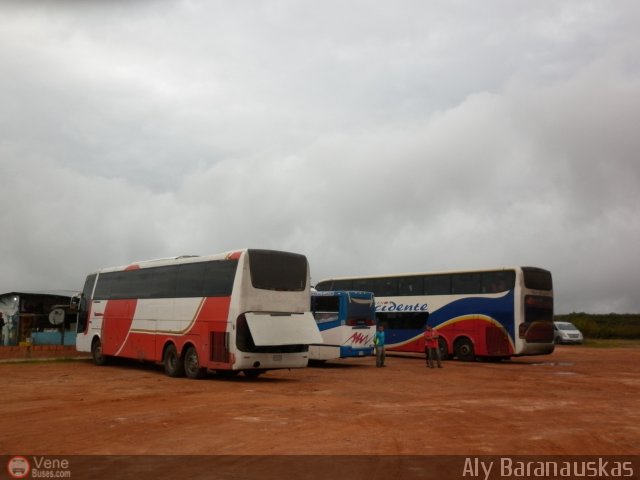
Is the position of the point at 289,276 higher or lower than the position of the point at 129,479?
higher

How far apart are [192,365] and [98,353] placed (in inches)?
294

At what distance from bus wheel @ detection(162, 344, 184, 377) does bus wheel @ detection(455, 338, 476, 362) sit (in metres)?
13.2

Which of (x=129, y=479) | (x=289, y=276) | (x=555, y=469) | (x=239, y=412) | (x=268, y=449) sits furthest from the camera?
(x=289, y=276)

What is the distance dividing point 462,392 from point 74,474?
10628mm

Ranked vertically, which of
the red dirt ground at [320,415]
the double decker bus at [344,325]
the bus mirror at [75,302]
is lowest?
the red dirt ground at [320,415]

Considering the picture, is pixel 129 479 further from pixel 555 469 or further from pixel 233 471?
pixel 555 469

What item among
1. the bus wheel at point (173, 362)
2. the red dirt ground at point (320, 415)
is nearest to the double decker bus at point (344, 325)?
the red dirt ground at point (320, 415)

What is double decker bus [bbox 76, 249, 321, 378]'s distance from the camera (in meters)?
17.8

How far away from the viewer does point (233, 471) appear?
723cm

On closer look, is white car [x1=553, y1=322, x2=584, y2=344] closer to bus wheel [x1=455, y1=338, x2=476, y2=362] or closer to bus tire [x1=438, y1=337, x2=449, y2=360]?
bus tire [x1=438, y1=337, x2=449, y2=360]

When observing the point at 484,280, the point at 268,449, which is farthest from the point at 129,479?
the point at 484,280

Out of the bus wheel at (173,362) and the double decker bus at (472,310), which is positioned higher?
the double decker bus at (472,310)

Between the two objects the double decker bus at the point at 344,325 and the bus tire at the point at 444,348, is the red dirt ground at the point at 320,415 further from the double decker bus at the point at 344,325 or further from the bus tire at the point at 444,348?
the bus tire at the point at 444,348

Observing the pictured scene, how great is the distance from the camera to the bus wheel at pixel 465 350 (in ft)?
90.8
